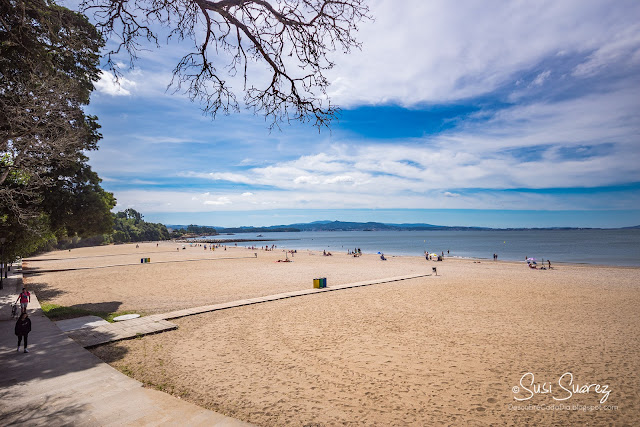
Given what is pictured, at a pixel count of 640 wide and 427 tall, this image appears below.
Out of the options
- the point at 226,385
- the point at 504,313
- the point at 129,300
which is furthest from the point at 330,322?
the point at 129,300

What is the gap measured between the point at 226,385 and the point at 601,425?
721 cm

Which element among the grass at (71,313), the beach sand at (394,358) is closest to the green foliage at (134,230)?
the grass at (71,313)

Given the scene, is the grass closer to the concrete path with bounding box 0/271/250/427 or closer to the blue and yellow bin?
the concrete path with bounding box 0/271/250/427

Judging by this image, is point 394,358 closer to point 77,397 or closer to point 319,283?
point 77,397

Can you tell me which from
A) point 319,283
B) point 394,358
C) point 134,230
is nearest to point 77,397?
point 394,358

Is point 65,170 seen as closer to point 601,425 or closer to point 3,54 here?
point 3,54

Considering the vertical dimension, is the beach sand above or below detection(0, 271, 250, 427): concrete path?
below

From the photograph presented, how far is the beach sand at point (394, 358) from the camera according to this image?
6.02 meters

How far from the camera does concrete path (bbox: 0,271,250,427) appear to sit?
16.6 ft

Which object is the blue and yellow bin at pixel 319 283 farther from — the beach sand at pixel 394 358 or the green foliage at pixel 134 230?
the green foliage at pixel 134 230

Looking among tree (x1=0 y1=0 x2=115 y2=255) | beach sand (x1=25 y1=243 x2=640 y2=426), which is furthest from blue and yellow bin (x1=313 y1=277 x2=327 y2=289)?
tree (x1=0 y1=0 x2=115 y2=255)

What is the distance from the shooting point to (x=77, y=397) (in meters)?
5.76

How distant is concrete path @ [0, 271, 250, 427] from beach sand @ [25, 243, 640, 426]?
0.52 m

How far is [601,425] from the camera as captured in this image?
5613mm
